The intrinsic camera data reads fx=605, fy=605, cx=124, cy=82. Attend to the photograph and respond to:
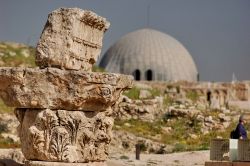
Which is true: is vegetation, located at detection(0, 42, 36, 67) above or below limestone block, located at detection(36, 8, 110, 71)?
above

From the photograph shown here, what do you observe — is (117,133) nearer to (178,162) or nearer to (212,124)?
(212,124)

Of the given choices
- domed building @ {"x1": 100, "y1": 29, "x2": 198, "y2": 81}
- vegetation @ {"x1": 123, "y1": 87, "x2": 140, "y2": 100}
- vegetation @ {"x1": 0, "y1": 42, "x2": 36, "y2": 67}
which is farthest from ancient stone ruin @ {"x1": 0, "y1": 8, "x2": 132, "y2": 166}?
domed building @ {"x1": 100, "y1": 29, "x2": 198, "y2": 81}

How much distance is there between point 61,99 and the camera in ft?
25.7

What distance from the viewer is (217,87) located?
44781 millimetres

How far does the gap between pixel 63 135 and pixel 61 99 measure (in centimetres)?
48

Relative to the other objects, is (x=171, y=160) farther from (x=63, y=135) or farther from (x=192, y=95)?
(x=192, y=95)

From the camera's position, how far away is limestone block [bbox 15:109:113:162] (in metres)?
7.88

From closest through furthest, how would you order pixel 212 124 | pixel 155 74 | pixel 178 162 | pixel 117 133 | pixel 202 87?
pixel 178 162 → pixel 117 133 → pixel 212 124 → pixel 202 87 → pixel 155 74

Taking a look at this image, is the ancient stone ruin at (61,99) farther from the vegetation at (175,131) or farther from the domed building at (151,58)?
the domed building at (151,58)

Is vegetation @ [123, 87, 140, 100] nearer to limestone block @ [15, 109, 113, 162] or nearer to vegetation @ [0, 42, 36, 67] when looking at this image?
vegetation @ [0, 42, 36, 67]

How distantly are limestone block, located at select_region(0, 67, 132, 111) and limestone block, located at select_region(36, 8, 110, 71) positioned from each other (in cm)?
29

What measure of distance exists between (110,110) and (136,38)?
188 feet

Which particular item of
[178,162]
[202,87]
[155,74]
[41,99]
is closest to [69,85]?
[41,99]

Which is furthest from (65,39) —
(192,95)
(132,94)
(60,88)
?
(192,95)
